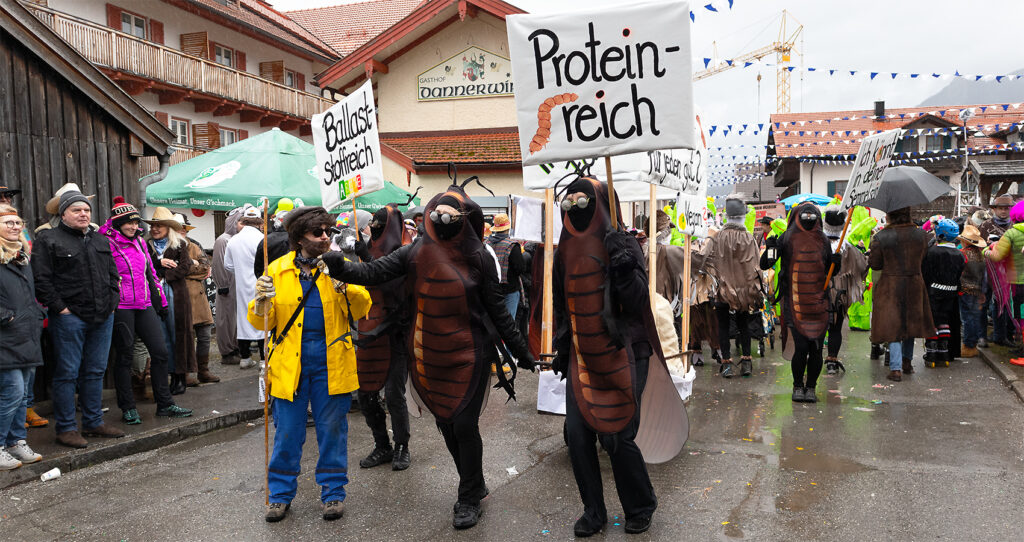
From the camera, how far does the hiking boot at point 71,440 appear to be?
6.20 meters

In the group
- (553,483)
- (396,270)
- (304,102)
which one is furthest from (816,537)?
(304,102)

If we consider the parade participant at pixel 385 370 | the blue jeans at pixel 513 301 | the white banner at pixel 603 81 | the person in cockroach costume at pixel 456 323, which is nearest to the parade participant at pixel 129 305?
the parade participant at pixel 385 370

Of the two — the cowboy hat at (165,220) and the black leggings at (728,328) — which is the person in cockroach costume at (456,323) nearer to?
the cowboy hat at (165,220)

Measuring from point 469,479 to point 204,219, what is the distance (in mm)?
22440

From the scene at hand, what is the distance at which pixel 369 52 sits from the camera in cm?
1961

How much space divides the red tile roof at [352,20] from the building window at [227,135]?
850 cm

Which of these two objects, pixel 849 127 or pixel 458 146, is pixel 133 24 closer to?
pixel 458 146

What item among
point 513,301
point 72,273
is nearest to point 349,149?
point 72,273

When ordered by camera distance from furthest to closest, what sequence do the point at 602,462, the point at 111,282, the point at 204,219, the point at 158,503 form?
the point at 204,219, the point at 111,282, the point at 602,462, the point at 158,503

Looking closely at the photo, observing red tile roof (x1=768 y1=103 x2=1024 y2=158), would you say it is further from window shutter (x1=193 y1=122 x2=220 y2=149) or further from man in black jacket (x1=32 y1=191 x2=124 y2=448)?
man in black jacket (x1=32 y1=191 x2=124 y2=448)

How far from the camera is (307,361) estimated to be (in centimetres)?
463

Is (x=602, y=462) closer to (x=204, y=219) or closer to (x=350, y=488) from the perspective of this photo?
(x=350, y=488)

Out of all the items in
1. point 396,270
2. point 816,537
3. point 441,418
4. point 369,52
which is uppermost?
point 369,52

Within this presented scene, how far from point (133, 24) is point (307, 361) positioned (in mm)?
23660
